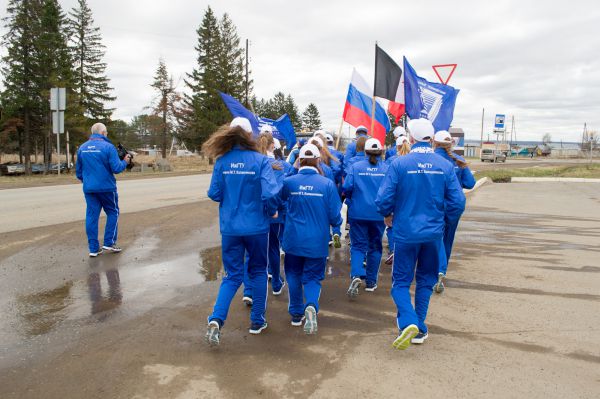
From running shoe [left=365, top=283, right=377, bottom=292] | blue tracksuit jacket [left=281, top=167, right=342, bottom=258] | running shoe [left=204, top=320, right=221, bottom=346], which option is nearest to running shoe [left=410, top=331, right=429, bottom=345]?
blue tracksuit jacket [left=281, top=167, right=342, bottom=258]

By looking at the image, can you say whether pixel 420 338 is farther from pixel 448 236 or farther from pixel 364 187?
pixel 448 236

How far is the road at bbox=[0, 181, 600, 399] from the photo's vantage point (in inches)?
136

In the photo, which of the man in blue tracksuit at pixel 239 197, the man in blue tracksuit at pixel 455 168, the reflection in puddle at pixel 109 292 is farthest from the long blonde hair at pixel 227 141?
the man in blue tracksuit at pixel 455 168

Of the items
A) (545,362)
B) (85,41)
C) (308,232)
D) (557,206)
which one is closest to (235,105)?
(308,232)

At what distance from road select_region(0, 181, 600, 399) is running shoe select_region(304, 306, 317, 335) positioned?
9 centimetres

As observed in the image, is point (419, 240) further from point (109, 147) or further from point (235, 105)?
point (109, 147)

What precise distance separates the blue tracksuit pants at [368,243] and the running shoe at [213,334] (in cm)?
219

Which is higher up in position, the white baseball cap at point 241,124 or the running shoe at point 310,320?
the white baseball cap at point 241,124

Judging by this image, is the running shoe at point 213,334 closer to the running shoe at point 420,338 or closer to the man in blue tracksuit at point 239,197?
the man in blue tracksuit at point 239,197

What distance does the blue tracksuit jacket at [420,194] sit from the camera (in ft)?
13.8

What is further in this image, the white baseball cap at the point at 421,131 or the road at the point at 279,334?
the white baseball cap at the point at 421,131

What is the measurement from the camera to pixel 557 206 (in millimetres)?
15227

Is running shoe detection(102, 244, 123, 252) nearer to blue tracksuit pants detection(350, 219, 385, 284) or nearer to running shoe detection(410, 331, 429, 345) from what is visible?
blue tracksuit pants detection(350, 219, 385, 284)

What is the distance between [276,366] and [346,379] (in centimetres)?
58
